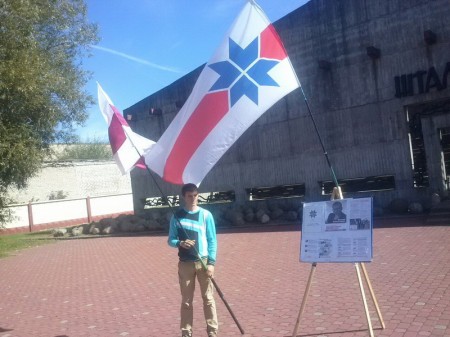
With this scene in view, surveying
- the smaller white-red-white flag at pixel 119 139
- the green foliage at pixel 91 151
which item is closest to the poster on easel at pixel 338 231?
the smaller white-red-white flag at pixel 119 139

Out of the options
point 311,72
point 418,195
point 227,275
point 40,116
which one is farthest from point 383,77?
point 40,116

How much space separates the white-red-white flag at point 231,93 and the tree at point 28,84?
36.4 feet

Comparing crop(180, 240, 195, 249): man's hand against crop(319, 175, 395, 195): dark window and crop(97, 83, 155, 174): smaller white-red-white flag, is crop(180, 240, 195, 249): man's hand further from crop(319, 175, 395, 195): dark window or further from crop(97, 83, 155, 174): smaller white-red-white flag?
crop(319, 175, 395, 195): dark window

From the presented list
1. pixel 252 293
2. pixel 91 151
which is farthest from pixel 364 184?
pixel 91 151

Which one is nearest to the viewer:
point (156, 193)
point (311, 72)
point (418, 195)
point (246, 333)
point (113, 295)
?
point (246, 333)

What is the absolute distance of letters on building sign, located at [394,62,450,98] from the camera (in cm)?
1609

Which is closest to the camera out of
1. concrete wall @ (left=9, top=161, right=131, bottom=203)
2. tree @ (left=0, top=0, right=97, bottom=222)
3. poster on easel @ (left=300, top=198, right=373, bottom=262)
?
poster on easel @ (left=300, top=198, right=373, bottom=262)

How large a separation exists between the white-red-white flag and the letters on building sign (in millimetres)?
12260

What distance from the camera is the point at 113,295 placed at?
873 cm

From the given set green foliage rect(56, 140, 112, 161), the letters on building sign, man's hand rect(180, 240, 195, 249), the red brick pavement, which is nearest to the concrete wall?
green foliage rect(56, 140, 112, 161)

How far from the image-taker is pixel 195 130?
18.6 feet

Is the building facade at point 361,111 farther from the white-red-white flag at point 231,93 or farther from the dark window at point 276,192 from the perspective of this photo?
the white-red-white flag at point 231,93

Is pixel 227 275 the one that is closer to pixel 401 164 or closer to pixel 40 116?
pixel 401 164

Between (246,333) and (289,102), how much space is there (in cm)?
1537
